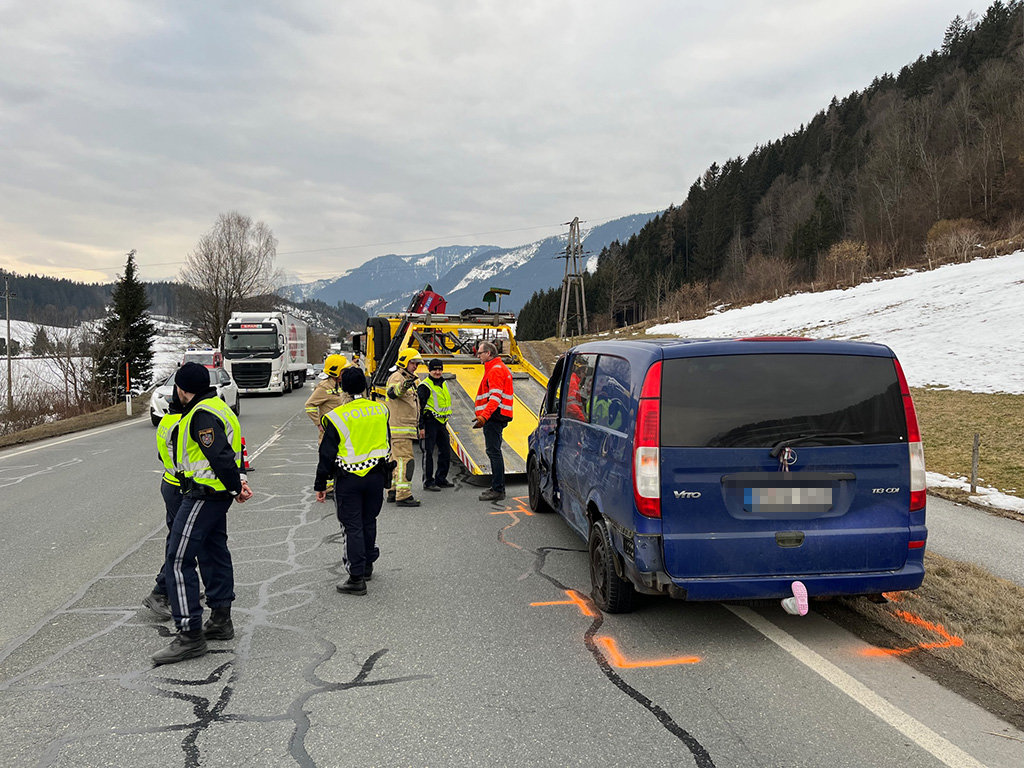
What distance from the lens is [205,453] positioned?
3.96 metres

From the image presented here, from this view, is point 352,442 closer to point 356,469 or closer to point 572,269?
point 356,469

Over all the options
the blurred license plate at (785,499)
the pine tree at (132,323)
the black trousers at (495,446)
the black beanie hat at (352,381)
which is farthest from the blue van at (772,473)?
the pine tree at (132,323)

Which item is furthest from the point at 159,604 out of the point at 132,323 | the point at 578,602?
the point at 132,323

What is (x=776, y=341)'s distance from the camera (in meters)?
4.07

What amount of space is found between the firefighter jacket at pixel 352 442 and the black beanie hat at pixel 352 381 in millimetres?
141

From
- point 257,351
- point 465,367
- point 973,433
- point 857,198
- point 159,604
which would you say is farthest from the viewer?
point 857,198

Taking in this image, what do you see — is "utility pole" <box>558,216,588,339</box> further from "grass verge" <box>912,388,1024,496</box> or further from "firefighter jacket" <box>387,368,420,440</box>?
"firefighter jacket" <box>387,368,420,440</box>

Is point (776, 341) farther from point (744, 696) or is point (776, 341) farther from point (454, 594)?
point (454, 594)

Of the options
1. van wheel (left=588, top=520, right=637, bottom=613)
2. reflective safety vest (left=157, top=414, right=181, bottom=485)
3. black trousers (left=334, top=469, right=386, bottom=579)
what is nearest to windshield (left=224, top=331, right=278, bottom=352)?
black trousers (left=334, top=469, right=386, bottom=579)

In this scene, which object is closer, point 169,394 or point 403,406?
point 403,406

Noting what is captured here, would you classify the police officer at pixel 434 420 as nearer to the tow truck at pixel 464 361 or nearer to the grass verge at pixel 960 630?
the tow truck at pixel 464 361

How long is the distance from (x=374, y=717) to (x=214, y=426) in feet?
6.12

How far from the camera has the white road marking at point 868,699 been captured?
111 inches

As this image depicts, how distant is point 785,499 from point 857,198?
73621mm
